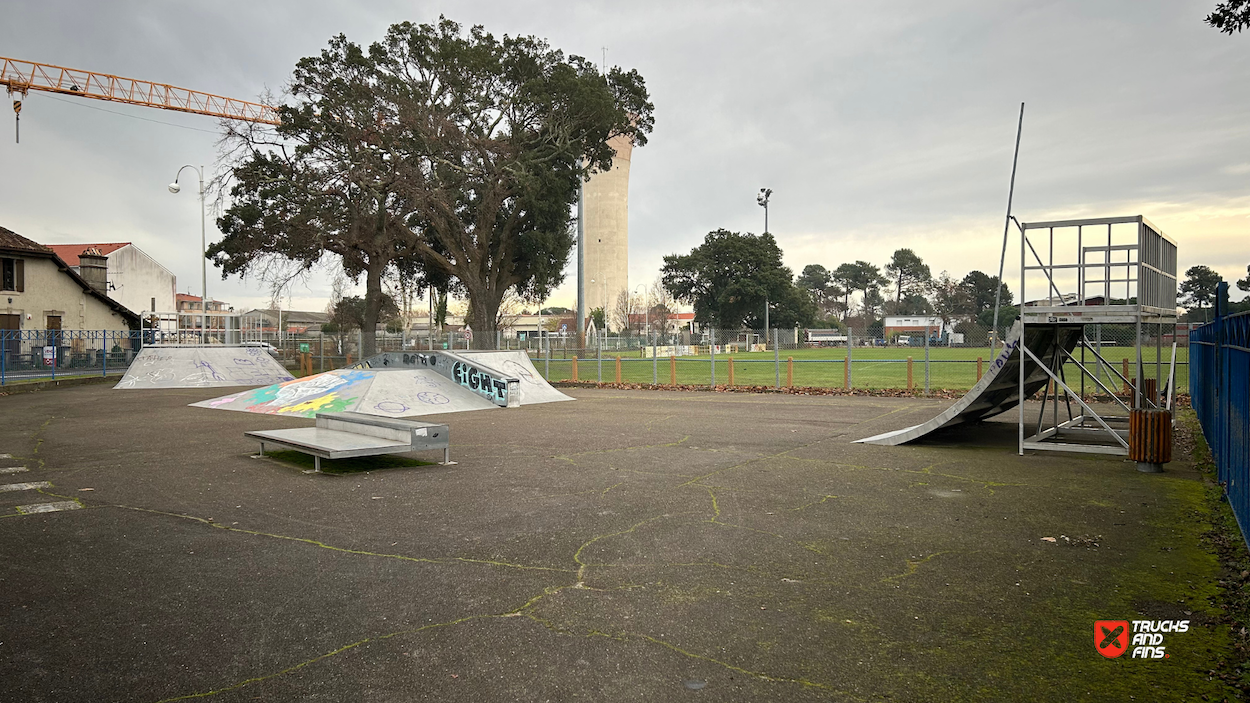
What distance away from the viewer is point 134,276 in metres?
66.8

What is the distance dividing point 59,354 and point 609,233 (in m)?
69.1

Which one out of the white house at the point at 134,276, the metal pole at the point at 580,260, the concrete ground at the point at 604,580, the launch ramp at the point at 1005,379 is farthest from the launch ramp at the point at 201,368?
the white house at the point at 134,276

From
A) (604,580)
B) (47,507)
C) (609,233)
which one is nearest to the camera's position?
(604,580)

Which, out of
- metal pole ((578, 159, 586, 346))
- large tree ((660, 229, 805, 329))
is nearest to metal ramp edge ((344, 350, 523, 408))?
metal pole ((578, 159, 586, 346))

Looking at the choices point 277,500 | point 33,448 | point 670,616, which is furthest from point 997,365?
point 33,448

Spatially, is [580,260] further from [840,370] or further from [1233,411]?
[1233,411]

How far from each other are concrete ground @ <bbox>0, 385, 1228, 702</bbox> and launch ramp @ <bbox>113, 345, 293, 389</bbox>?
2026 cm

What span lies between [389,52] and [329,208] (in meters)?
8.76

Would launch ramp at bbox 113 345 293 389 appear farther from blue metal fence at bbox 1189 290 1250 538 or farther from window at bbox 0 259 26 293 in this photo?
blue metal fence at bbox 1189 290 1250 538

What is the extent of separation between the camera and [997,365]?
35.4ft

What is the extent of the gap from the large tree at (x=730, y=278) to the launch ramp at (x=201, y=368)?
57.3 meters

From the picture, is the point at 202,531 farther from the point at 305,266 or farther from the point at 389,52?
the point at 389,52

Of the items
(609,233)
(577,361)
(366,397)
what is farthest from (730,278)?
(366,397)

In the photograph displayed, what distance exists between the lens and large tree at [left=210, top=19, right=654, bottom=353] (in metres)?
34.0
